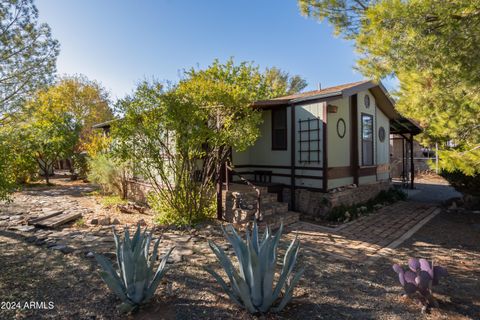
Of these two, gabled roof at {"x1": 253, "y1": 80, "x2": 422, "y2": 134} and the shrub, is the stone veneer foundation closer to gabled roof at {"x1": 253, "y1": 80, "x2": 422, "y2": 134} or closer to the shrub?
gabled roof at {"x1": 253, "y1": 80, "x2": 422, "y2": 134}

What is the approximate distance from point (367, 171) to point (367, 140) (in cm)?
104

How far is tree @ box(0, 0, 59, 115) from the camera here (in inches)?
249

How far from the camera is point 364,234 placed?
5598 millimetres

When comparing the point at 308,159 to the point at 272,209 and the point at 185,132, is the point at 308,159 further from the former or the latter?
the point at 185,132

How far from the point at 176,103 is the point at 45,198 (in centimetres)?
763

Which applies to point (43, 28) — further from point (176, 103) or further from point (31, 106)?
point (176, 103)

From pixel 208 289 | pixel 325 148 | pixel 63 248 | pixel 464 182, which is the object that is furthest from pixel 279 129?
pixel 63 248

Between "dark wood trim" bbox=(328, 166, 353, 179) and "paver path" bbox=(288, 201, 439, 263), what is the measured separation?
1295 millimetres

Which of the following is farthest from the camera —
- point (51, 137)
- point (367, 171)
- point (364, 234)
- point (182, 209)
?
point (51, 137)

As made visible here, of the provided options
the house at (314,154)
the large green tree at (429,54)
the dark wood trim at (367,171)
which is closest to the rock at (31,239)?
the house at (314,154)

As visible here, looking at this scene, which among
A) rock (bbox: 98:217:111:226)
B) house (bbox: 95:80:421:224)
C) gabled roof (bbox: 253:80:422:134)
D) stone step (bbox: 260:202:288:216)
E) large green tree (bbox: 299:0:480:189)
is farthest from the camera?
gabled roof (bbox: 253:80:422:134)

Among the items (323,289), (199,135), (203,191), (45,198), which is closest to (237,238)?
(323,289)

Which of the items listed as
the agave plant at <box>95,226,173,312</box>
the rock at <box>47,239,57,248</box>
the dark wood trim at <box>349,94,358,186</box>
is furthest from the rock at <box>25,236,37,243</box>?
the dark wood trim at <box>349,94,358,186</box>

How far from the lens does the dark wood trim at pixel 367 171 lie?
852 cm
